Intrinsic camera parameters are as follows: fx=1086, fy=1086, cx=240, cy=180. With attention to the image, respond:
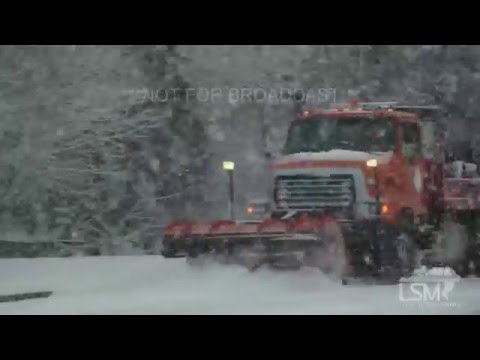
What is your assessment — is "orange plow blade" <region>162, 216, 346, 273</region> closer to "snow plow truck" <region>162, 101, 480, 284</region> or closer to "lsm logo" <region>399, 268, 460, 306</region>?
"snow plow truck" <region>162, 101, 480, 284</region>

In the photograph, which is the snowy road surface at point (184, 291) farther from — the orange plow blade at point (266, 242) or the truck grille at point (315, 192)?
the truck grille at point (315, 192)

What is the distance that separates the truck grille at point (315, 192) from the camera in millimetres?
9188

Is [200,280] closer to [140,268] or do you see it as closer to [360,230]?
[140,268]

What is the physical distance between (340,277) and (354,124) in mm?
1321

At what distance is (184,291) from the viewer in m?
9.40

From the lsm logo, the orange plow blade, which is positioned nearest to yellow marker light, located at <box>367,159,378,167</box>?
the orange plow blade

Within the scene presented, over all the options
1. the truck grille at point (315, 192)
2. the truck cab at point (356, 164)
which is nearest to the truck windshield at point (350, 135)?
the truck cab at point (356, 164)

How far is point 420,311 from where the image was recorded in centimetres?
930

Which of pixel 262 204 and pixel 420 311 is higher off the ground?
pixel 262 204

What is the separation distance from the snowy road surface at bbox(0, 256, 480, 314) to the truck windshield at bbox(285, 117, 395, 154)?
1.10 m

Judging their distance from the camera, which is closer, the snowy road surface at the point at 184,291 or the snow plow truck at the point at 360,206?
the snow plow truck at the point at 360,206

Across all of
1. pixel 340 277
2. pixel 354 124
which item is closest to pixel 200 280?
pixel 340 277

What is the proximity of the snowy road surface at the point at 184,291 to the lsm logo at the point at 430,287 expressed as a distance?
35 mm
